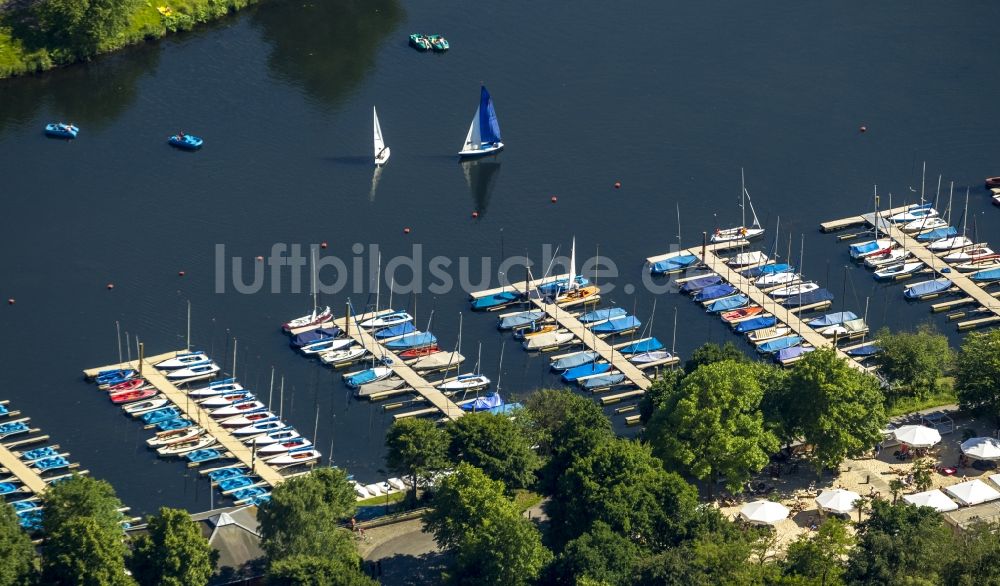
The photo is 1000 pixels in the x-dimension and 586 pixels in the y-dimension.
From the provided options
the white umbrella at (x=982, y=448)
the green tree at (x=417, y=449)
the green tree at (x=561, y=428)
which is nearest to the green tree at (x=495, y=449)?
the green tree at (x=417, y=449)

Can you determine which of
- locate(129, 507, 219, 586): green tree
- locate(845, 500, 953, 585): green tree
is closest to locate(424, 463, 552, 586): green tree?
locate(129, 507, 219, 586): green tree

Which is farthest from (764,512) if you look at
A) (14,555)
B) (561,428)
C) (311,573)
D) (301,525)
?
(14,555)

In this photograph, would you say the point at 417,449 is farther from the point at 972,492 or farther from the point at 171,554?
the point at 972,492

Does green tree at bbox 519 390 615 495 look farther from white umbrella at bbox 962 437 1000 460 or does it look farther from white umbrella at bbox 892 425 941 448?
white umbrella at bbox 962 437 1000 460

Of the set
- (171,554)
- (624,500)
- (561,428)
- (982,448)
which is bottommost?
(171,554)

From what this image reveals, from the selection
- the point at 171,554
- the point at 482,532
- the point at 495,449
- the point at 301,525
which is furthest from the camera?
the point at 495,449

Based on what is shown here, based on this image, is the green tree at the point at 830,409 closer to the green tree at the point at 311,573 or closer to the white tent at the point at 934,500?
the white tent at the point at 934,500

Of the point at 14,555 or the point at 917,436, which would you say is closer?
the point at 14,555
